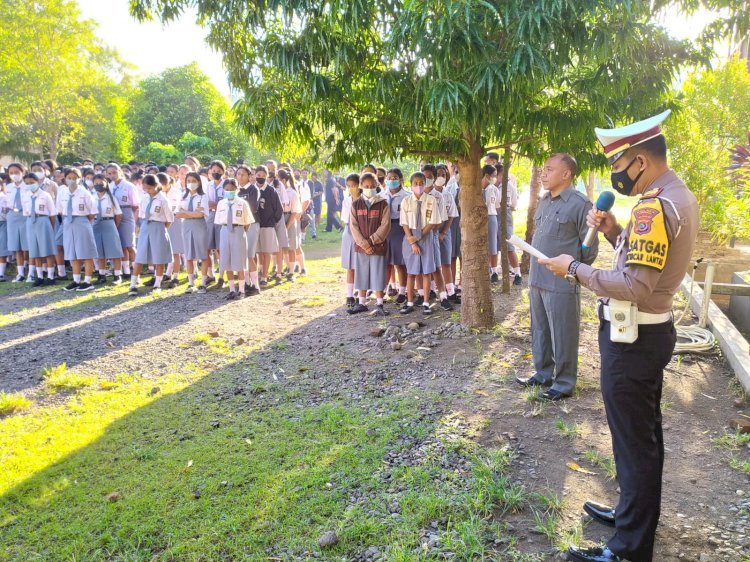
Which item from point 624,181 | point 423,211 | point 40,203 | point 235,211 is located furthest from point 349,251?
point 40,203

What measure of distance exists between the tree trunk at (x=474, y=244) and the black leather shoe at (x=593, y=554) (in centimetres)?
387

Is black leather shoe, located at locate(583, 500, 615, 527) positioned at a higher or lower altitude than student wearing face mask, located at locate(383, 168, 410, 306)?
lower

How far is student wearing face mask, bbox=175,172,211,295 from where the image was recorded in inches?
382

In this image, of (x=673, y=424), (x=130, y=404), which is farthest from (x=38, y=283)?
(x=673, y=424)

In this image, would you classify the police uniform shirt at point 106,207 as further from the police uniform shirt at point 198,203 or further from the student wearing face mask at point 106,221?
the police uniform shirt at point 198,203

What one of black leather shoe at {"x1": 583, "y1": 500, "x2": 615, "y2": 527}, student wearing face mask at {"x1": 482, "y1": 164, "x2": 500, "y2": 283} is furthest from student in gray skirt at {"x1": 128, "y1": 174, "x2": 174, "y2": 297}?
black leather shoe at {"x1": 583, "y1": 500, "x2": 615, "y2": 527}

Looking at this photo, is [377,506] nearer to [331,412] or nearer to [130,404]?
[331,412]

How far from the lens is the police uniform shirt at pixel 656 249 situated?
249cm

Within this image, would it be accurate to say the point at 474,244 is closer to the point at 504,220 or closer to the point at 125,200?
the point at 504,220

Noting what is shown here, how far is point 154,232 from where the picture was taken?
385 inches

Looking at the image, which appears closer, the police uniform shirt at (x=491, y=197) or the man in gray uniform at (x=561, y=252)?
the man in gray uniform at (x=561, y=252)

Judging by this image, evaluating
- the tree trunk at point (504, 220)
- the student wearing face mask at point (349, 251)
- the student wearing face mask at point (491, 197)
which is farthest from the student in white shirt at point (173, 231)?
the tree trunk at point (504, 220)

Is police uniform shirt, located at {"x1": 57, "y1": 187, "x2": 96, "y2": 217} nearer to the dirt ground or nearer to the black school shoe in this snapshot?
the dirt ground

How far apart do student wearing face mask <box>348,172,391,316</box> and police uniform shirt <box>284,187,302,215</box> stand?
3.25 m
